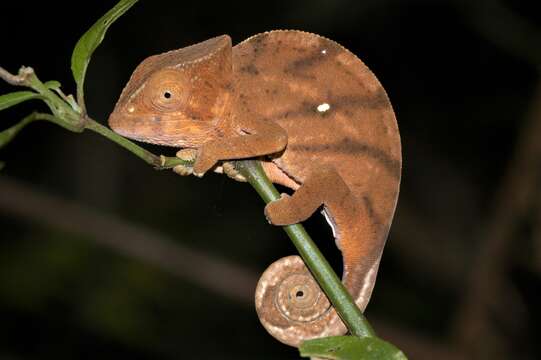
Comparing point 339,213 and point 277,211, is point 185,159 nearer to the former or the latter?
point 277,211

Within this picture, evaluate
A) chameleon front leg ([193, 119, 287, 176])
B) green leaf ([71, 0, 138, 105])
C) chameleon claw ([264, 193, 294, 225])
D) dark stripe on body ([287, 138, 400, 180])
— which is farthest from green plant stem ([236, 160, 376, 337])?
green leaf ([71, 0, 138, 105])

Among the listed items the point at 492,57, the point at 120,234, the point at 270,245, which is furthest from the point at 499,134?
the point at 120,234

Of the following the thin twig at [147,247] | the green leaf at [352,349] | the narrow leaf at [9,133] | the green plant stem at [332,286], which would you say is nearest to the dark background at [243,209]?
the thin twig at [147,247]

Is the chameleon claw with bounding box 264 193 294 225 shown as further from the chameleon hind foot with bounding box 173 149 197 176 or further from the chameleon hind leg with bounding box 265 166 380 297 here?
the chameleon hind foot with bounding box 173 149 197 176

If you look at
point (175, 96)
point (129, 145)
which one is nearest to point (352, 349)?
point (129, 145)

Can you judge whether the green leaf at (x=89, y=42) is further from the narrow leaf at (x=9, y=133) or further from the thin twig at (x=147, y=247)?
the thin twig at (x=147, y=247)

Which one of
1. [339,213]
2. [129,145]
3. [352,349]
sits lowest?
[352,349]
